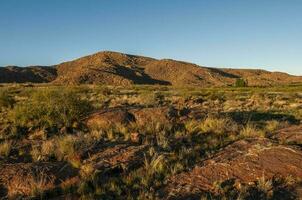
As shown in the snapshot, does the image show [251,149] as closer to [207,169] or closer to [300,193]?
[207,169]

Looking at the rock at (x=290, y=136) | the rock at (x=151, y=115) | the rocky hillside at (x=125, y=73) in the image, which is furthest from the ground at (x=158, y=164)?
the rocky hillside at (x=125, y=73)

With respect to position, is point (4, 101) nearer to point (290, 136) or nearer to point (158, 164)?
point (158, 164)

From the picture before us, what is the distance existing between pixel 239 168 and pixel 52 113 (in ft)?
34.8

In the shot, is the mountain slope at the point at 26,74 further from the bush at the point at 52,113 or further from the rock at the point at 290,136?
the rock at the point at 290,136

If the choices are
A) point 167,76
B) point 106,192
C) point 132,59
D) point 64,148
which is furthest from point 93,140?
point 132,59

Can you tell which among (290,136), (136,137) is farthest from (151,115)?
(290,136)

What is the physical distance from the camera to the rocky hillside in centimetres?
11050

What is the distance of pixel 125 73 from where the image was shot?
124 m

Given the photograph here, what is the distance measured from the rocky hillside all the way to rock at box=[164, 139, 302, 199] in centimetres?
9459

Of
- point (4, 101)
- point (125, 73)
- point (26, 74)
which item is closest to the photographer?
point (4, 101)

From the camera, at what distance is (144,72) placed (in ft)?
442

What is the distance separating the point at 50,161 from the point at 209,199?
455 centimetres

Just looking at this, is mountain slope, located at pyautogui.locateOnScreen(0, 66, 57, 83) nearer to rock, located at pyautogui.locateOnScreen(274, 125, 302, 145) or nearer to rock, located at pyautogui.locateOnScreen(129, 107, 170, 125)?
rock, located at pyautogui.locateOnScreen(129, 107, 170, 125)

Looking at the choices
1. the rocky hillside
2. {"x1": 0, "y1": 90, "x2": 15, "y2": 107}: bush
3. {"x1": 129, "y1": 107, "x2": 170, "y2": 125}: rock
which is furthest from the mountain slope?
{"x1": 129, "y1": 107, "x2": 170, "y2": 125}: rock
